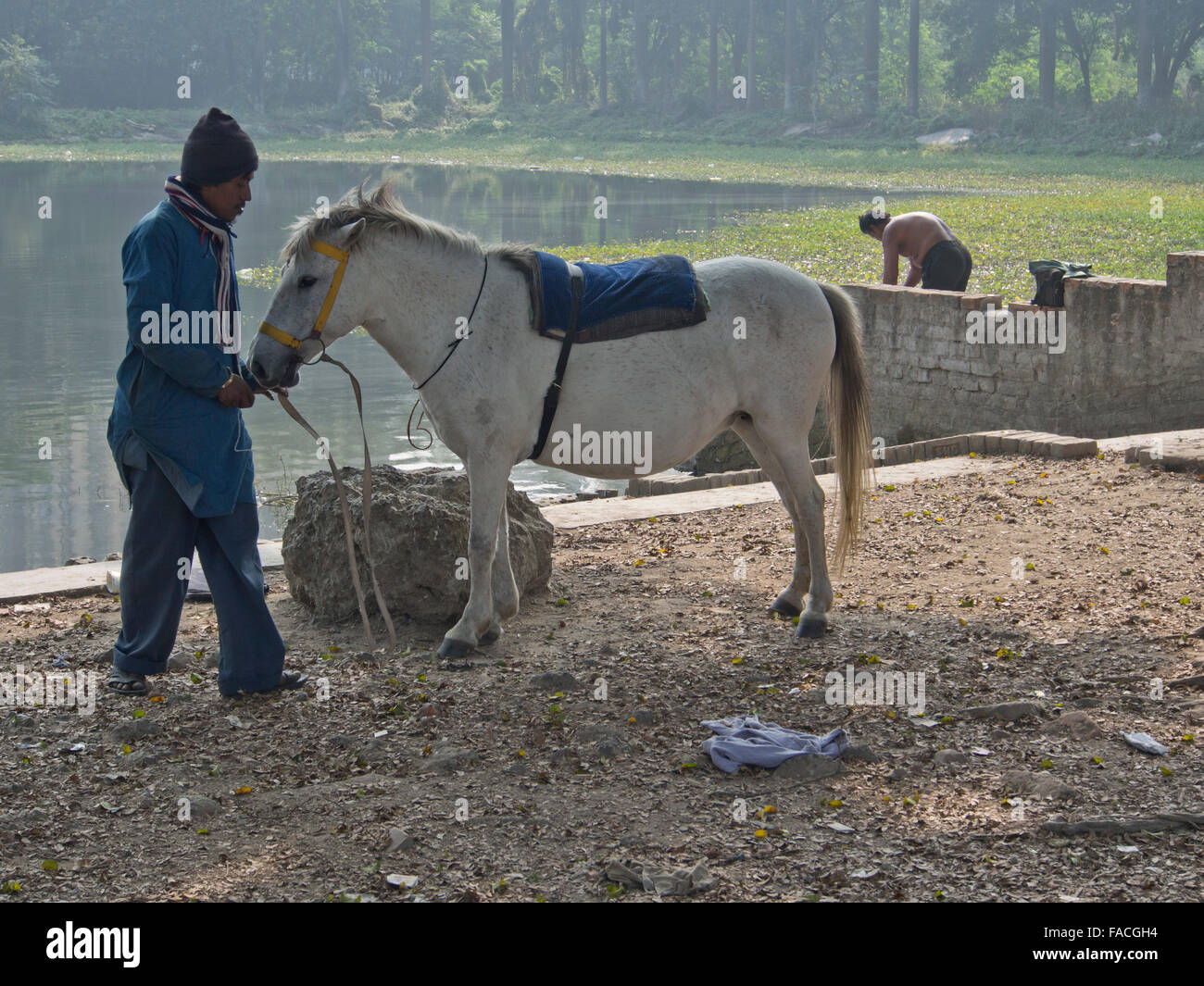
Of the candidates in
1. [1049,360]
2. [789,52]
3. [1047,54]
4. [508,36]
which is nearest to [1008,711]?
[1049,360]

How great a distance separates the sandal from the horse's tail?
11.2ft

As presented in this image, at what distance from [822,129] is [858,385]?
65.0 metres

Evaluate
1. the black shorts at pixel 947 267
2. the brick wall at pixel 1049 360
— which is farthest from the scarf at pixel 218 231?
the black shorts at pixel 947 267

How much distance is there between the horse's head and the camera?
5793mm

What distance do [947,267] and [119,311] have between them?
1484 cm

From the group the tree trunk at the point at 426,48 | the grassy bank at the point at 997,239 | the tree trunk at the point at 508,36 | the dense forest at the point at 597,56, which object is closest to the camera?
the grassy bank at the point at 997,239

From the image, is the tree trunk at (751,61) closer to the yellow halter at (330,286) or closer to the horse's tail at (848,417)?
the horse's tail at (848,417)

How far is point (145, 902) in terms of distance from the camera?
4.04 meters

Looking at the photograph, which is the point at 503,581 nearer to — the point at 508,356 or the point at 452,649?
the point at 452,649

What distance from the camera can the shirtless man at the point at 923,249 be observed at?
13836 mm

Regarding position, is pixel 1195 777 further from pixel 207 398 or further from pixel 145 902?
pixel 207 398

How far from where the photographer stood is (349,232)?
5.86 metres

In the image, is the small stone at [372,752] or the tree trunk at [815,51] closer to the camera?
the small stone at [372,752]

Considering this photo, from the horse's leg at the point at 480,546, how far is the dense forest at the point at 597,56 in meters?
59.2
